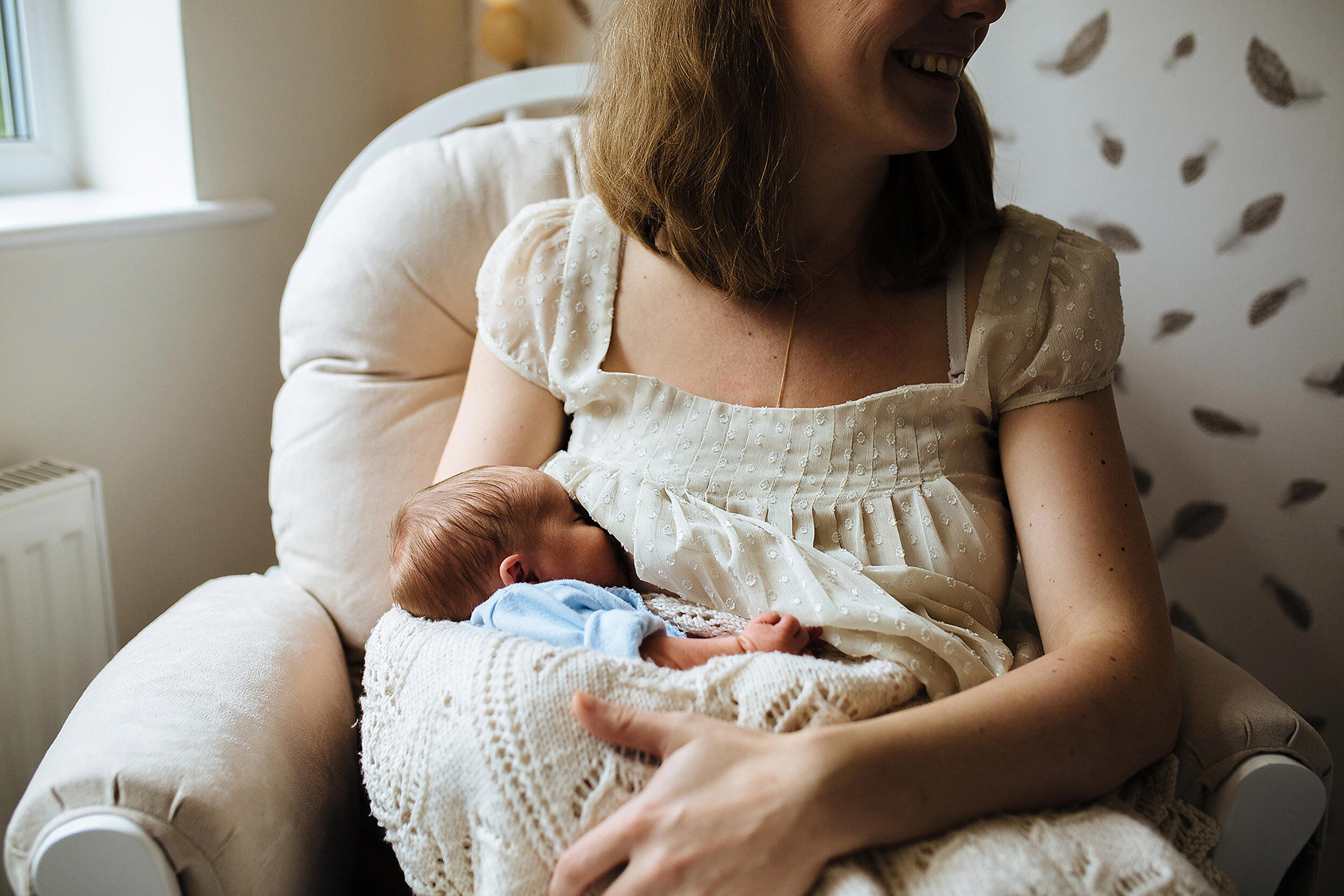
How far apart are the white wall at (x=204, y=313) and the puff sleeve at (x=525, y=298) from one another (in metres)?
0.73

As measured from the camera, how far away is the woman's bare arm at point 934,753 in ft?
2.43

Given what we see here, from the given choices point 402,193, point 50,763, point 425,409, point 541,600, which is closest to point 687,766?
point 541,600

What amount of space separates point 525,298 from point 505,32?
1.05 metres

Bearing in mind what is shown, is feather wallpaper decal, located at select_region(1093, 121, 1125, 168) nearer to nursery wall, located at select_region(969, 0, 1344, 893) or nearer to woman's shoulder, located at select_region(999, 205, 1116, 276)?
nursery wall, located at select_region(969, 0, 1344, 893)

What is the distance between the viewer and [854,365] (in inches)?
43.1

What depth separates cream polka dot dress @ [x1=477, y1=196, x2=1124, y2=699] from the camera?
985mm

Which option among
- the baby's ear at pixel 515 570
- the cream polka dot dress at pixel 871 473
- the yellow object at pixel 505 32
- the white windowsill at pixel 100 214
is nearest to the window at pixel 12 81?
the white windowsill at pixel 100 214

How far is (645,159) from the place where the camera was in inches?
43.8

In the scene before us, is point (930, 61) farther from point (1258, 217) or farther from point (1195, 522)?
point (1195, 522)

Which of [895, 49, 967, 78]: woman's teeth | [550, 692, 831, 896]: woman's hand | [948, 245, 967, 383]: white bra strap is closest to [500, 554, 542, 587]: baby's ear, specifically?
[550, 692, 831, 896]: woman's hand

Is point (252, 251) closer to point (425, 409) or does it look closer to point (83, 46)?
point (83, 46)

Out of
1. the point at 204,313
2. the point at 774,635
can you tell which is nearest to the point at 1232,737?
the point at 774,635

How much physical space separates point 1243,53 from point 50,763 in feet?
5.86

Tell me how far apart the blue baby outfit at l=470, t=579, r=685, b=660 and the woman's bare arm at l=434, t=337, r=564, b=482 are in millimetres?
240
